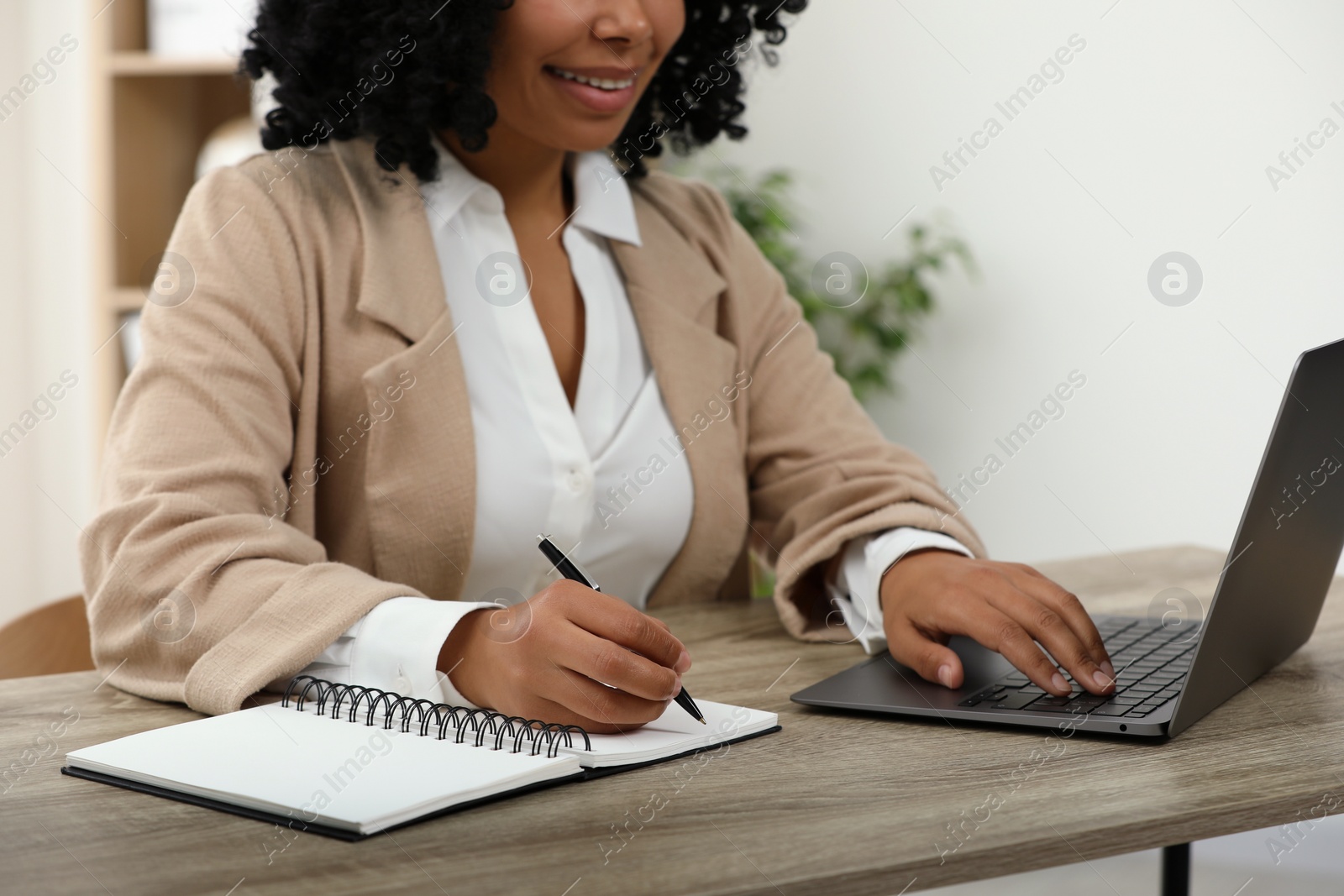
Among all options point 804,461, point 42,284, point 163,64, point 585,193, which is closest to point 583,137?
point 585,193

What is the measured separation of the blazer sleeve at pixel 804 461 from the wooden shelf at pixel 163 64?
1.40 metres

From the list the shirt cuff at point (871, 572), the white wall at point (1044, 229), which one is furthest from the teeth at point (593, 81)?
the white wall at point (1044, 229)

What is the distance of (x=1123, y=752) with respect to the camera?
723 millimetres

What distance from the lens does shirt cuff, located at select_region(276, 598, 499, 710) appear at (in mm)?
801

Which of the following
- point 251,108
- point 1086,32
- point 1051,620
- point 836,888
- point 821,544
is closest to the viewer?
point 836,888

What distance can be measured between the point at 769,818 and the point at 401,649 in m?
0.31

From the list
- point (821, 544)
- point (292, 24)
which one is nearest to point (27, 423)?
point (292, 24)

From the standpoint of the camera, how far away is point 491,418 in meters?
1.22

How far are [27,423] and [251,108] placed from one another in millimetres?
847

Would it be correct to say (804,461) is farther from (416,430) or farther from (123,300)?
(123,300)

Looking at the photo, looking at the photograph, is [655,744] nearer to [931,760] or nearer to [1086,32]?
[931,760]

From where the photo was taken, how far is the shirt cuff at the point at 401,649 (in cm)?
80

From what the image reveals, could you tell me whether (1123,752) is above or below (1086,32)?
below

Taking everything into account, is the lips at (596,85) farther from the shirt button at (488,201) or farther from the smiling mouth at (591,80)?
the shirt button at (488,201)
